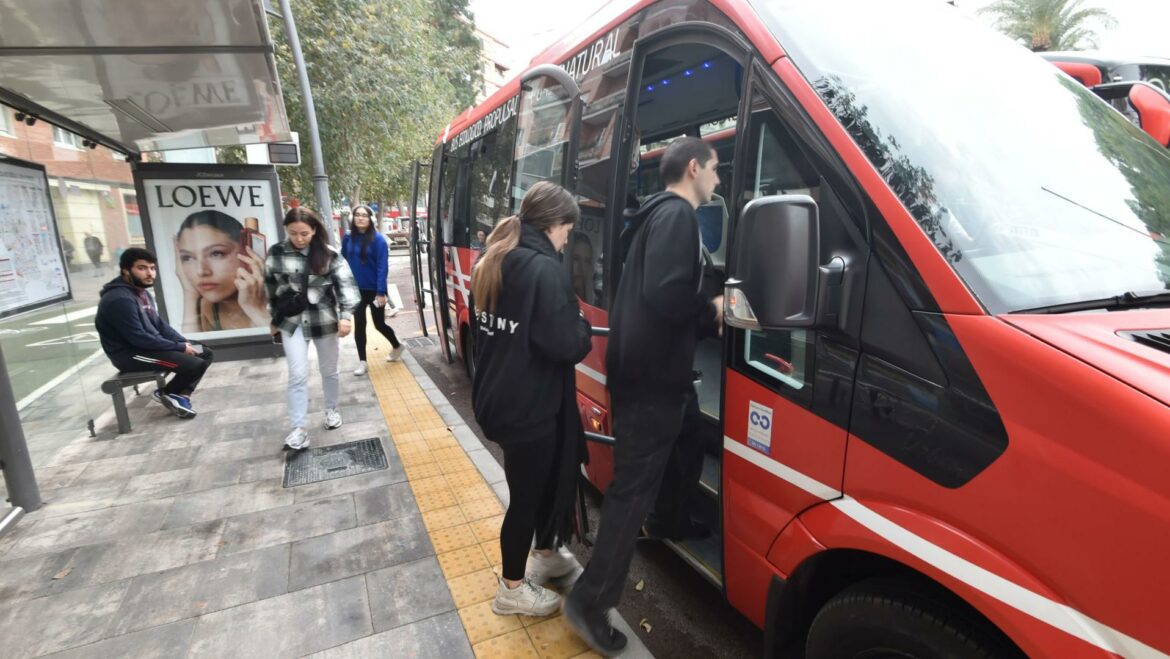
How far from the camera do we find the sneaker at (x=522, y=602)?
2.59 meters

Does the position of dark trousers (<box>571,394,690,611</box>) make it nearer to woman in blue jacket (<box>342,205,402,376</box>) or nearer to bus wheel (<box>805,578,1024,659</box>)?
bus wheel (<box>805,578,1024,659</box>)

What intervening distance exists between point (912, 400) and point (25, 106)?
643 cm

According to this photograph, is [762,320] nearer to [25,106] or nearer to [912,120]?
[912,120]

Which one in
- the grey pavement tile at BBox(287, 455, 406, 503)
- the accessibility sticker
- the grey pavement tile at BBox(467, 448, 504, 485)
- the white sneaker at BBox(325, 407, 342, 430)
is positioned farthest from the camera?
the white sneaker at BBox(325, 407, 342, 430)

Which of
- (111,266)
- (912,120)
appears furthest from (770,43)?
(111,266)

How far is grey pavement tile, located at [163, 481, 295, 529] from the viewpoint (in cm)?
360

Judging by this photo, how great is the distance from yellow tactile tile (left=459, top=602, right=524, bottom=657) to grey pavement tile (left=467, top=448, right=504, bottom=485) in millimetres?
1357

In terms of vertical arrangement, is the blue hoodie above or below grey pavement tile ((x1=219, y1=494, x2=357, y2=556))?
above

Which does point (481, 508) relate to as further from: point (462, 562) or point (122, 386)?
point (122, 386)

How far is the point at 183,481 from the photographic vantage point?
162 inches

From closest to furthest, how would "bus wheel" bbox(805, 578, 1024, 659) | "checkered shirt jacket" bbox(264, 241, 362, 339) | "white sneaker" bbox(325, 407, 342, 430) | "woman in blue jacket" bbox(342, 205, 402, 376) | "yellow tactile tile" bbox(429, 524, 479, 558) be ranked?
"bus wheel" bbox(805, 578, 1024, 659), "yellow tactile tile" bbox(429, 524, 479, 558), "checkered shirt jacket" bbox(264, 241, 362, 339), "white sneaker" bbox(325, 407, 342, 430), "woman in blue jacket" bbox(342, 205, 402, 376)

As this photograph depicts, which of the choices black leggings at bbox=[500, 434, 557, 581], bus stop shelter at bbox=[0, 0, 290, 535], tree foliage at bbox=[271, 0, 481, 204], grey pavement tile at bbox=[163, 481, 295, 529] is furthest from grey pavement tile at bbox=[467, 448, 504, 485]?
tree foliage at bbox=[271, 0, 481, 204]

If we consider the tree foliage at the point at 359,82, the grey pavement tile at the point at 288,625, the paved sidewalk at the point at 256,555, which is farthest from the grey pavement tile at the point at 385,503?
the tree foliage at the point at 359,82

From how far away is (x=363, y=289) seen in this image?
6.87 meters
